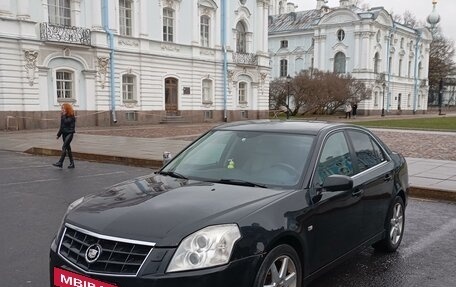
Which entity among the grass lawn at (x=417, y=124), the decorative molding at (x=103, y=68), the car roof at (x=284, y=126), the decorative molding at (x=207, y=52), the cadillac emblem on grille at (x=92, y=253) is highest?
the decorative molding at (x=207, y=52)

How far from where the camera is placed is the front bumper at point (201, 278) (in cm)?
296

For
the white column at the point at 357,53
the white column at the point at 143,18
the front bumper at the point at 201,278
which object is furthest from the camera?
the white column at the point at 357,53

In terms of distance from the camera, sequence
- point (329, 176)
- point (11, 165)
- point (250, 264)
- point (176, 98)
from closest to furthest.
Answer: point (250, 264) → point (329, 176) → point (11, 165) → point (176, 98)

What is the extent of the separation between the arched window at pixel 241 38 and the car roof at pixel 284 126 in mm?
38354

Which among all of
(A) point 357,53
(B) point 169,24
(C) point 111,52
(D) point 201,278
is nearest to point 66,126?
(D) point 201,278

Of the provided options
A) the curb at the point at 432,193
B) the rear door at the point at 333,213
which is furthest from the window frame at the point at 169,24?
the rear door at the point at 333,213

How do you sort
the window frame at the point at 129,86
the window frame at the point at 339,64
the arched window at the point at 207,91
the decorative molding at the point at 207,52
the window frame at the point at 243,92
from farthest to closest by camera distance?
the window frame at the point at 339,64 → the window frame at the point at 243,92 → the arched window at the point at 207,91 → the decorative molding at the point at 207,52 → the window frame at the point at 129,86

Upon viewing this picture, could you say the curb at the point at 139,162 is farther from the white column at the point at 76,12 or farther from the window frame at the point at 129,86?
the window frame at the point at 129,86

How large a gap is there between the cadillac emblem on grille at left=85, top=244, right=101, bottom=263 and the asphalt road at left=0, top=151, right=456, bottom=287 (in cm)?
146

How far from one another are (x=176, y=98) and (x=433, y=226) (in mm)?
31797

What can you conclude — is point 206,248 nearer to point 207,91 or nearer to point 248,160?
point 248,160

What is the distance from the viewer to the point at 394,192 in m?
5.53

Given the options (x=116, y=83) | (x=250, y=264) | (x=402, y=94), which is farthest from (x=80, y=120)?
(x=402, y=94)

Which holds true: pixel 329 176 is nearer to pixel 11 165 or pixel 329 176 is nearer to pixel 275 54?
pixel 11 165
